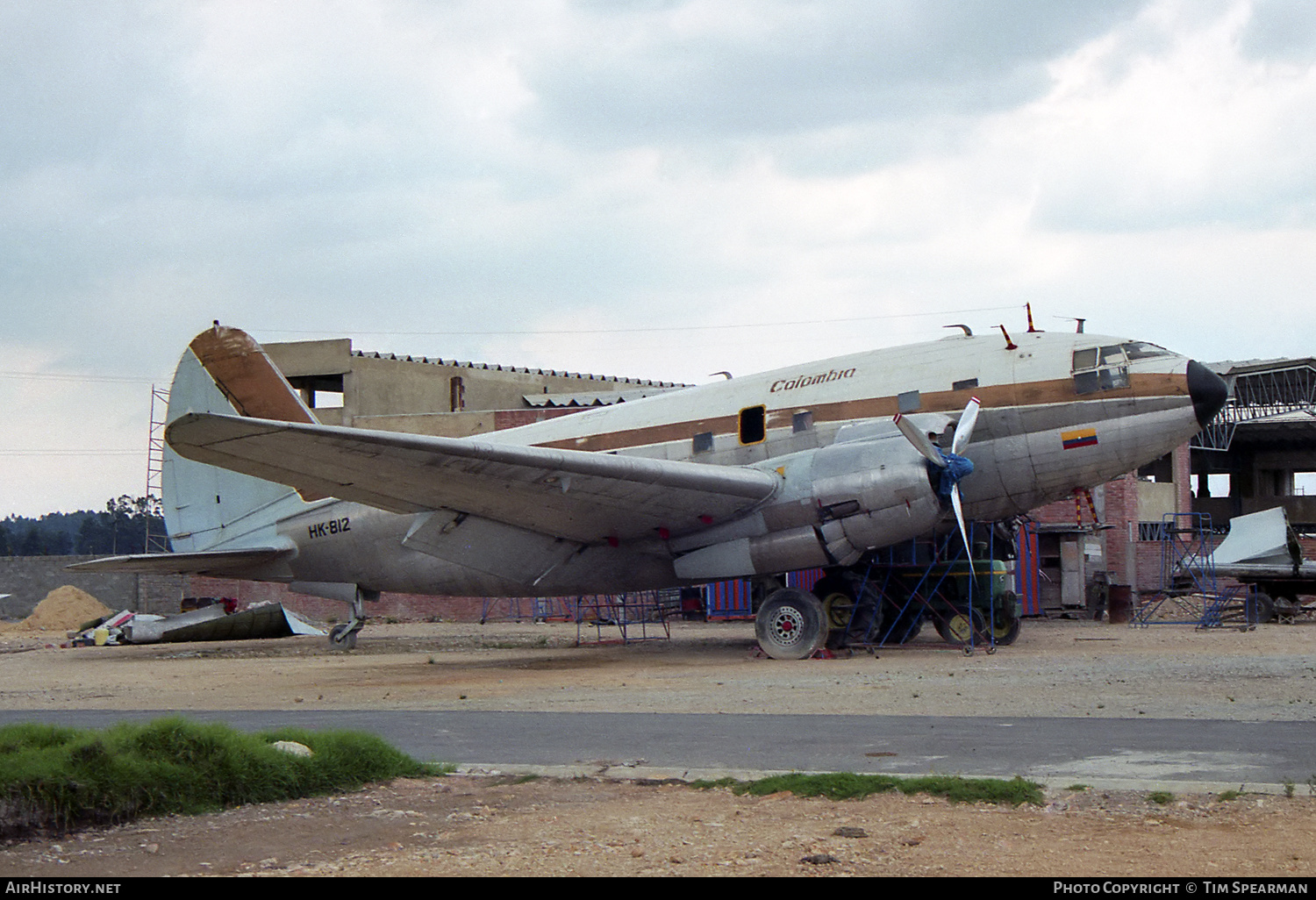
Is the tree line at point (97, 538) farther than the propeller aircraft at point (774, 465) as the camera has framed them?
Yes

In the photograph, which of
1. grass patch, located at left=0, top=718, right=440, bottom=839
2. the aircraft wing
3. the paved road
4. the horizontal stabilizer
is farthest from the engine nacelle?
grass patch, located at left=0, top=718, right=440, bottom=839

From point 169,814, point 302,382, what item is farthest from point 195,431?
point 302,382

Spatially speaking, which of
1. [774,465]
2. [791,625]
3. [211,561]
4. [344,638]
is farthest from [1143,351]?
[211,561]

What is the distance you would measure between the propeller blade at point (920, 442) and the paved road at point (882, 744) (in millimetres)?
7902

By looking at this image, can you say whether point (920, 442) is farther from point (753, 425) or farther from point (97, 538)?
point (97, 538)

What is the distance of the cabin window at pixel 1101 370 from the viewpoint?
63.1 ft

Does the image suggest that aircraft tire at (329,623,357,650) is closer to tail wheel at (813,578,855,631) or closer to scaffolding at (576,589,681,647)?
scaffolding at (576,589,681,647)

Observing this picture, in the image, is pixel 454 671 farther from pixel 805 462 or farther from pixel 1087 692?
pixel 1087 692

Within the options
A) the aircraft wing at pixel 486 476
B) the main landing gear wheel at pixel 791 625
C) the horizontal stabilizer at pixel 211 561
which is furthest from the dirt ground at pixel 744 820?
the horizontal stabilizer at pixel 211 561

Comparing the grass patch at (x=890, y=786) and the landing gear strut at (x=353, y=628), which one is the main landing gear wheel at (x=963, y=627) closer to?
the landing gear strut at (x=353, y=628)

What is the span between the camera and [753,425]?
2139cm

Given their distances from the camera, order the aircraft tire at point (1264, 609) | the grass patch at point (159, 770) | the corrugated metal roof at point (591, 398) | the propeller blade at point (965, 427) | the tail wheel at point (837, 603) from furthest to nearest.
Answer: the corrugated metal roof at point (591, 398), the aircraft tire at point (1264, 609), the tail wheel at point (837, 603), the propeller blade at point (965, 427), the grass patch at point (159, 770)

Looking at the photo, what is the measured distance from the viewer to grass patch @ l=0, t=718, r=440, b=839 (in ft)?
21.3
